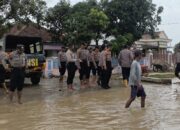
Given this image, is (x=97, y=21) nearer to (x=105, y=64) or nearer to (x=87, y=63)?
(x=87, y=63)

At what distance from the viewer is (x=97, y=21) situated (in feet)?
119

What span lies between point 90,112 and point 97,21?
82.4 feet

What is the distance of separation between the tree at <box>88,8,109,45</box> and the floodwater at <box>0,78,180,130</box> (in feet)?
66.2

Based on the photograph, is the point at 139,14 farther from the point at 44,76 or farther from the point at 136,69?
the point at 136,69

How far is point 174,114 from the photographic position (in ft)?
35.8

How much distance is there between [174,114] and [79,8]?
28783 mm

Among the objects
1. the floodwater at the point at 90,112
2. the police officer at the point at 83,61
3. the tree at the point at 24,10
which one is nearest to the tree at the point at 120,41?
the tree at the point at 24,10

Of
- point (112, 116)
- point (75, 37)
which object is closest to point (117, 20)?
point (75, 37)

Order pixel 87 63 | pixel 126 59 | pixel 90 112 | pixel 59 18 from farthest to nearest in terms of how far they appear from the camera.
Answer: pixel 59 18, pixel 87 63, pixel 126 59, pixel 90 112

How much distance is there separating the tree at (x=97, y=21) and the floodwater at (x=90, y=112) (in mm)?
20186

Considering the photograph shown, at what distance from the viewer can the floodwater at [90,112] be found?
9617 mm

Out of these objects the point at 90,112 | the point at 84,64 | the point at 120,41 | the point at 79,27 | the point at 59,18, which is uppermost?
the point at 59,18

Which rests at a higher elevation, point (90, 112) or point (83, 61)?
point (83, 61)

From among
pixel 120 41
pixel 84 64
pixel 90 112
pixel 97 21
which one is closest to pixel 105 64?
pixel 84 64
